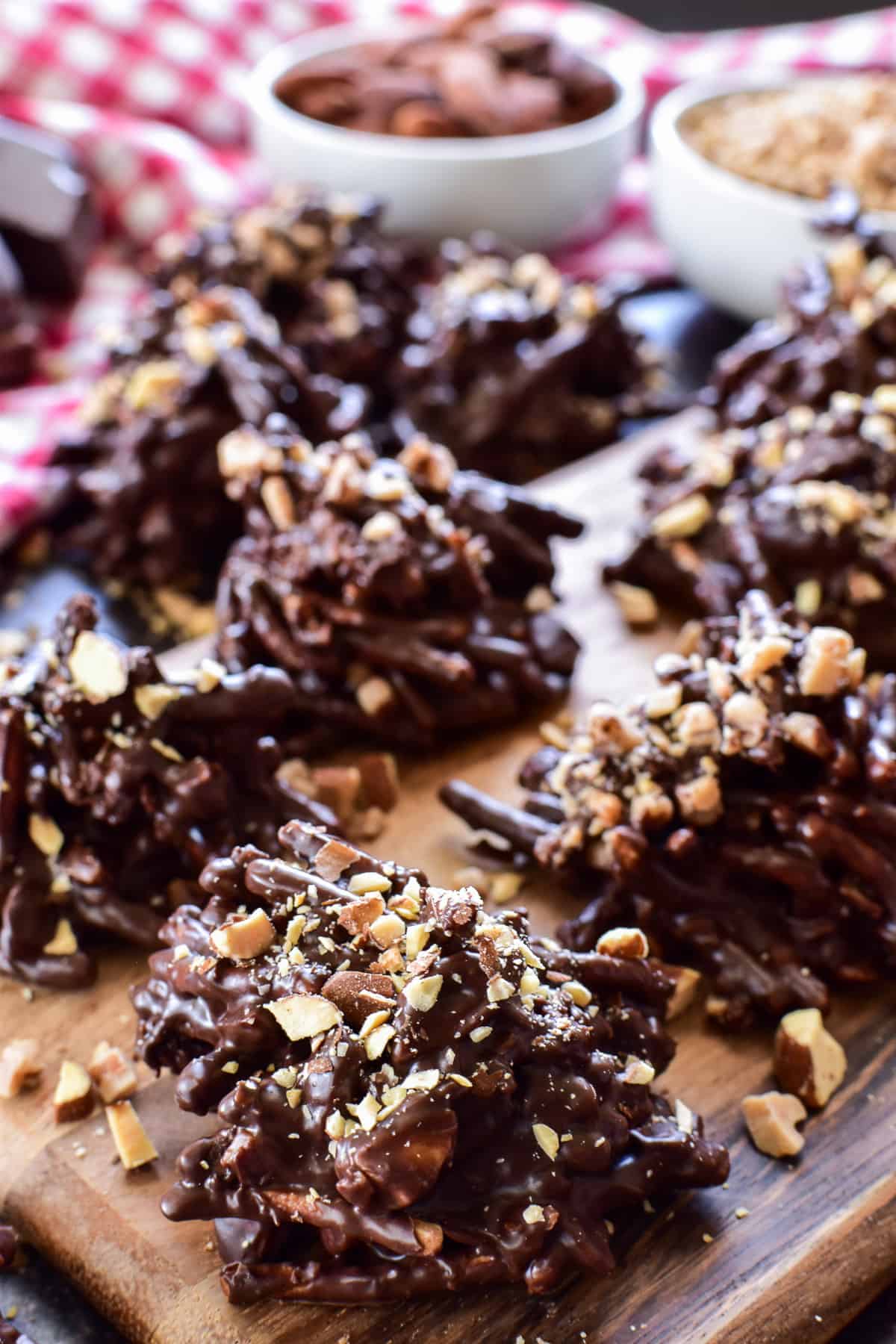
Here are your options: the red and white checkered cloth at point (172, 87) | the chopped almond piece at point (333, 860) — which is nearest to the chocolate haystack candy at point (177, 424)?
the red and white checkered cloth at point (172, 87)

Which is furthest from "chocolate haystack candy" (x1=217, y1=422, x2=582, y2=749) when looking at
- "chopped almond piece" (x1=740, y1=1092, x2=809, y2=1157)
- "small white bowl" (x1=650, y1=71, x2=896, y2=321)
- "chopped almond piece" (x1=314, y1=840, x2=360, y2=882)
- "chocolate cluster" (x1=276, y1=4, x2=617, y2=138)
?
"chocolate cluster" (x1=276, y1=4, x2=617, y2=138)

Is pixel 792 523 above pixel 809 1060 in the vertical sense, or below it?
above

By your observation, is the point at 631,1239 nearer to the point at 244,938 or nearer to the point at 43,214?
the point at 244,938

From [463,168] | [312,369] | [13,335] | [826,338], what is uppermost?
[826,338]

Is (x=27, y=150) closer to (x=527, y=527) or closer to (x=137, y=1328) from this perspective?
(x=527, y=527)

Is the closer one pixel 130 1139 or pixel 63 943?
pixel 130 1139

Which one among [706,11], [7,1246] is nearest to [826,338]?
[7,1246]

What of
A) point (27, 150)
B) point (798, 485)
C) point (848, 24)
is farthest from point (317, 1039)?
point (848, 24)
